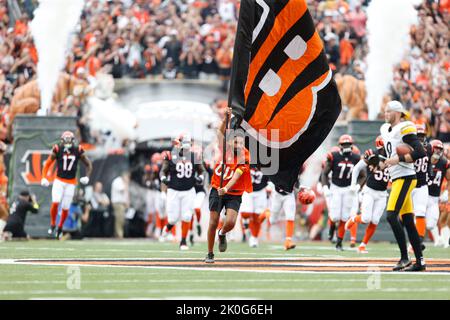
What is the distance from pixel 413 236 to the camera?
10.5 m

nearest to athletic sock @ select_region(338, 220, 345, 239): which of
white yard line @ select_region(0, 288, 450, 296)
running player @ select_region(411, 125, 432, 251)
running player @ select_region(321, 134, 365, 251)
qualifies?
running player @ select_region(321, 134, 365, 251)

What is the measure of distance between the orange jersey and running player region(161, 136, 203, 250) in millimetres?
4836

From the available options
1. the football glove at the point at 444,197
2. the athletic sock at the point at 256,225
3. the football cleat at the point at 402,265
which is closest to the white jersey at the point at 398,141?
the football cleat at the point at 402,265

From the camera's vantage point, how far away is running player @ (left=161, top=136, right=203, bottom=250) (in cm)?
1739

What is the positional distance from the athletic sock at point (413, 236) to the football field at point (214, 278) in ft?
0.81

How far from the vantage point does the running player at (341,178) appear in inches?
699

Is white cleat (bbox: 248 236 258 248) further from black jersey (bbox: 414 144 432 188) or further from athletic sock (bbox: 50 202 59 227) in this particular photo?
athletic sock (bbox: 50 202 59 227)

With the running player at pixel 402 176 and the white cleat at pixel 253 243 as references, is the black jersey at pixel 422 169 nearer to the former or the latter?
the white cleat at pixel 253 243

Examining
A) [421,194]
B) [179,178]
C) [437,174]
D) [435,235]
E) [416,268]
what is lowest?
[416,268]

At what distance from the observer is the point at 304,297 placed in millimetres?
7629

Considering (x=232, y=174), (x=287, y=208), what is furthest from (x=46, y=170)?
(x=232, y=174)

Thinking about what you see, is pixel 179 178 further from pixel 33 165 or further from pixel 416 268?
pixel 416 268

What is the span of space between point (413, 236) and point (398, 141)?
94cm
